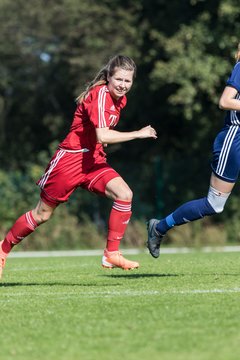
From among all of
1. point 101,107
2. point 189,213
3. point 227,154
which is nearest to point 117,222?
point 189,213

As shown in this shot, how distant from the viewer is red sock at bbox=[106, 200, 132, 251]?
970cm

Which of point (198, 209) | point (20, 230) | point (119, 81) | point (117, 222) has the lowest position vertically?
point (20, 230)

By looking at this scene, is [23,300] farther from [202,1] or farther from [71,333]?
[202,1]

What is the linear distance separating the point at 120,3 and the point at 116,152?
656 centimetres

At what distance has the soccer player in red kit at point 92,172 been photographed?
9531 millimetres

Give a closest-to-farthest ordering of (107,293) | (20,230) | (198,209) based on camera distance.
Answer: (107,293) < (198,209) < (20,230)

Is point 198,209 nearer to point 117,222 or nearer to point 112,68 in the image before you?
point 117,222

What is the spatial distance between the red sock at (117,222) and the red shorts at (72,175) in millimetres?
213

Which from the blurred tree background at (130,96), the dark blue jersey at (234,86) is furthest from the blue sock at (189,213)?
the blurred tree background at (130,96)

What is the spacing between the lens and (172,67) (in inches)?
1105

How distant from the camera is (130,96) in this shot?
34.5 meters

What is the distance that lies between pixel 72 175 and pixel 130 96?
81.7 feet

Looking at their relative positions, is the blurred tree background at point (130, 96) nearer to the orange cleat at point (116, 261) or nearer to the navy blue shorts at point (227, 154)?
the orange cleat at point (116, 261)

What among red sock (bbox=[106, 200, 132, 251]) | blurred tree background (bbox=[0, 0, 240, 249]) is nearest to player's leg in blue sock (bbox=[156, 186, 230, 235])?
red sock (bbox=[106, 200, 132, 251])
